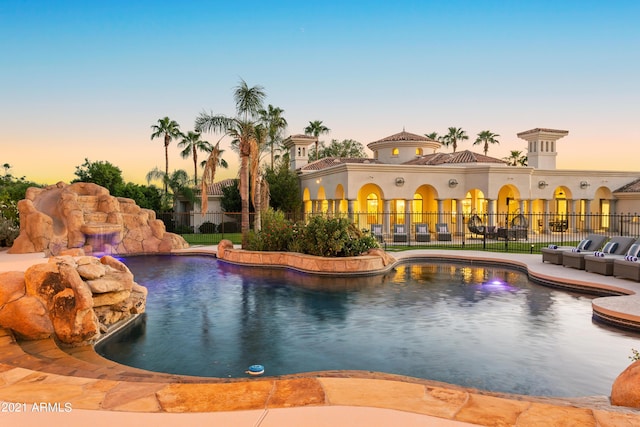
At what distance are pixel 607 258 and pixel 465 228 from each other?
18.4 metres

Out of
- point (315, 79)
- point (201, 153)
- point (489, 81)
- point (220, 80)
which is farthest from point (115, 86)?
point (489, 81)

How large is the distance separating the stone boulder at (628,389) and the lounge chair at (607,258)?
9.71m

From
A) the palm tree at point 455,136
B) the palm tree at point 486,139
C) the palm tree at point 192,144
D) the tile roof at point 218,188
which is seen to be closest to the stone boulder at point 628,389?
the tile roof at point 218,188

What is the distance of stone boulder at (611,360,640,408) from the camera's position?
4254 mm

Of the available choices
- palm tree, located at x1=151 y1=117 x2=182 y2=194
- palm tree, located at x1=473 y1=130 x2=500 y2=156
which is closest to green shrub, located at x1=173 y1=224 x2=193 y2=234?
palm tree, located at x1=151 y1=117 x2=182 y2=194

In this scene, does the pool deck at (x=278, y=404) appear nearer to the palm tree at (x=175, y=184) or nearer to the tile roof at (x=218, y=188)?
the palm tree at (x=175, y=184)

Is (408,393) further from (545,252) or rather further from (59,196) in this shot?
(59,196)

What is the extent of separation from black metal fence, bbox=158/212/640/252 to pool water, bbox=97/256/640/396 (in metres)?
8.14

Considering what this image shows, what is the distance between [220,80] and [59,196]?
45.9 ft

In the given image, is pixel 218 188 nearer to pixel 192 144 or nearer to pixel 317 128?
pixel 192 144

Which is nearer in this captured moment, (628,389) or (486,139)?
(628,389)

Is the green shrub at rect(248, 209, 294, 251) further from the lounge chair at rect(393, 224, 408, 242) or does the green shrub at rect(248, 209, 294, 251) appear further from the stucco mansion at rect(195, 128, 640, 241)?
the lounge chair at rect(393, 224, 408, 242)

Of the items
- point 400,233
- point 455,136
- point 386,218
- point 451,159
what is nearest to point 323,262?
point 400,233

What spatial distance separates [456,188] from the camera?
29.9 meters
